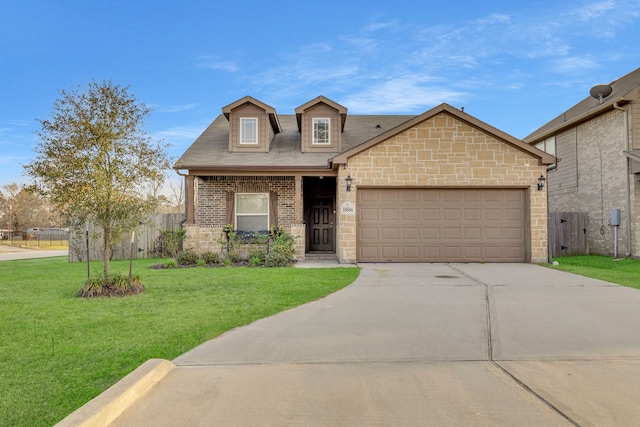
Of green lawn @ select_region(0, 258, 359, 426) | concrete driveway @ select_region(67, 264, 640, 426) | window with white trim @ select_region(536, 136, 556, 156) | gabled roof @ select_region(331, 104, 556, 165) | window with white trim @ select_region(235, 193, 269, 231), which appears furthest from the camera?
window with white trim @ select_region(536, 136, 556, 156)

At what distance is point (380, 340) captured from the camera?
182 inches

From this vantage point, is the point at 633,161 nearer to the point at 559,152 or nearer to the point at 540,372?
the point at 559,152

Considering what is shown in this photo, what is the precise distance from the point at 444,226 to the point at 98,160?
9.62 meters

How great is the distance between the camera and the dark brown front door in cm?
1593

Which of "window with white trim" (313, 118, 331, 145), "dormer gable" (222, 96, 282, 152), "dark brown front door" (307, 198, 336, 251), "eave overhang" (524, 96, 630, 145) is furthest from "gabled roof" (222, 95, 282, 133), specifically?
"eave overhang" (524, 96, 630, 145)

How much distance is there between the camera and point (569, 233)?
15773 mm

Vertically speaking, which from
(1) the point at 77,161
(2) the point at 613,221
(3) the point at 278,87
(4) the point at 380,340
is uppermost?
(3) the point at 278,87

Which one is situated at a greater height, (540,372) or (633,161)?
(633,161)

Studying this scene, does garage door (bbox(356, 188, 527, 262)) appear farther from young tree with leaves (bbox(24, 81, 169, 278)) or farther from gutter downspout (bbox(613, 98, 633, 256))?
young tree with leaves (bbox(24, 81, 169, 278))

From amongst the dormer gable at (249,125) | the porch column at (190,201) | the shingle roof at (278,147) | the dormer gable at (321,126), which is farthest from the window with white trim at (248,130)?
the porch column at (190,201)

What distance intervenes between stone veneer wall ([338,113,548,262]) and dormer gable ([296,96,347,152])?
125 inches

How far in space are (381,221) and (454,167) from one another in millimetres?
2821

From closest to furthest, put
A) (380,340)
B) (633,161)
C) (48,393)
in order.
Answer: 1. (48,393)
2. (380,340)
3. (633,161)

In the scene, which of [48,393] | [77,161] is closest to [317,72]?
[77,161]
